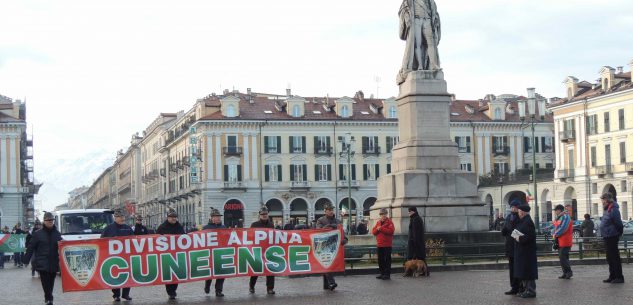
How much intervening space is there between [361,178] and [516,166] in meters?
15.7

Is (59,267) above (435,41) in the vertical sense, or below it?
below

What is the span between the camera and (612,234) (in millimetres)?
20422

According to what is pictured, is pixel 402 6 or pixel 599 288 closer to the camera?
pixel 599 288

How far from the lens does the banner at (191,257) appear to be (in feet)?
63.6

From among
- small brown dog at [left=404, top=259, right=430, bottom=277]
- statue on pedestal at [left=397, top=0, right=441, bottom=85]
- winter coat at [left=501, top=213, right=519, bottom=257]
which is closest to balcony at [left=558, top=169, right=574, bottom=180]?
statue on pedestal at [left=397, top=0, right=441, bottom=85]

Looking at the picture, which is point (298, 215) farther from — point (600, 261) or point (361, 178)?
point (600, 261)

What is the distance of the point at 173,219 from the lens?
20156 millimetres

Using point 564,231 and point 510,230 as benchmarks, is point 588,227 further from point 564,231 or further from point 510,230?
point 510,230

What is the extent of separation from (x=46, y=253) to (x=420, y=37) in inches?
539

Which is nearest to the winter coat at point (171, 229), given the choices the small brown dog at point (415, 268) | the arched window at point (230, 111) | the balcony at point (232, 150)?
the small brown dog at point (415, 268)

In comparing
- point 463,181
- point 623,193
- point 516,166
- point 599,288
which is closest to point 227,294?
point 599,288

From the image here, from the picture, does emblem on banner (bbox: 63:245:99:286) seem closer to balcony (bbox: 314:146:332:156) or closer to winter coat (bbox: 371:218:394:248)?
winter coat (bbox: 371:218:394:248)

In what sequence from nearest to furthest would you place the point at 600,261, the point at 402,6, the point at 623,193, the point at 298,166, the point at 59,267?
the point at 59,267
the point at 600,261
the point at 402,6
the point at 623,193
the point at 298,166

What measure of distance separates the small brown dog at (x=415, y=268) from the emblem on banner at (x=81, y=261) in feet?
23.5
